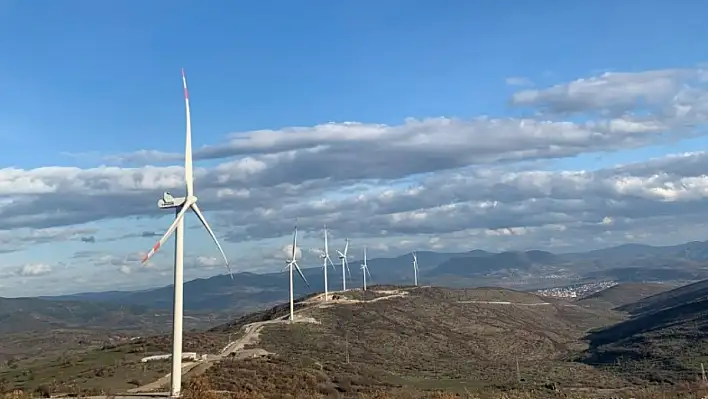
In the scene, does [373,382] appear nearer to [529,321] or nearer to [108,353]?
[108,353]

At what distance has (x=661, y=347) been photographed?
111 meters

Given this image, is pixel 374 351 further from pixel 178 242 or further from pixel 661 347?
pixel 178 242

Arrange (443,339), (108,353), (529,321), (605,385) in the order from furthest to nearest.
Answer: (529,321)
(443,339)
(108,353)
(605,385)

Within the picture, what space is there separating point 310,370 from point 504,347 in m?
72.4

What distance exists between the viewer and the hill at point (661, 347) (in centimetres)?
9382

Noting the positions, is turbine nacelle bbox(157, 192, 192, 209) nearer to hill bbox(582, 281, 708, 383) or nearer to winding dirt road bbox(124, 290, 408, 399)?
winding dirt road bbox(124, 290, 408, 399)

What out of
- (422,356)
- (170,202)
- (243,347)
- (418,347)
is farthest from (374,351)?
(170,202)

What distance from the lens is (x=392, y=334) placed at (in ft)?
417

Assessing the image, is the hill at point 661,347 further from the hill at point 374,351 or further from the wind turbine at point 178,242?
the wind turbine at point 178,242

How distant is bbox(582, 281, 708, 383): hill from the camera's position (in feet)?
308

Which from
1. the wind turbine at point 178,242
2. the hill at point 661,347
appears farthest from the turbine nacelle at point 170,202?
the hill at point 661,347

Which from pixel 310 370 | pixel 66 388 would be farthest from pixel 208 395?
pixel 310 370

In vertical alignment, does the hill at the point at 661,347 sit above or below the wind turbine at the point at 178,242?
below

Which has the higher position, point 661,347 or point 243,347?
Result: point 243,347
